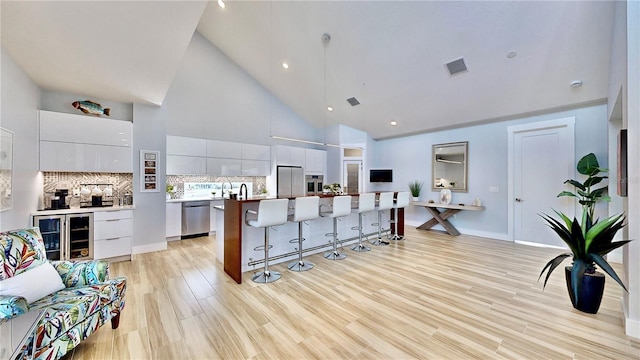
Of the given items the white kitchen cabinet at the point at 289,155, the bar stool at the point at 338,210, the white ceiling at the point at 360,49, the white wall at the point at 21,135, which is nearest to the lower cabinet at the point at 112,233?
the white wall at the point at 21,135

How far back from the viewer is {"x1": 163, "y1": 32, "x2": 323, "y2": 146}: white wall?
18.6ft

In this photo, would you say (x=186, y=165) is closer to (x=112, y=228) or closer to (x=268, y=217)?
(x=112, y=228)

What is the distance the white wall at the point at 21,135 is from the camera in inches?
105

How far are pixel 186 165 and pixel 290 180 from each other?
2.65 metres

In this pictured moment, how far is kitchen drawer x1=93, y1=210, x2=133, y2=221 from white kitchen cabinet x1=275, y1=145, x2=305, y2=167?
3.56m

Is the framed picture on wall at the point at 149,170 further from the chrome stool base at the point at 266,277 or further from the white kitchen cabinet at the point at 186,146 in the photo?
the chrome stool base at the point at 266,277

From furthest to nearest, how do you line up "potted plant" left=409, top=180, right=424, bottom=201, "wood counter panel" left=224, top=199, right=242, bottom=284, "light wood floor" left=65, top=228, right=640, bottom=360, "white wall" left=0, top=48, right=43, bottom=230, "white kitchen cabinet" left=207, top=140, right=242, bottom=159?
"potted plant" left=409, top=180, right=424, bottom=201
"white kitchen cabinet" left=207, top=140, right=242, bottom=159
"wood counter panel" left=224, top=199, right=242, bottom=284
"white wall" left=0, top=48, right=43, bottom=230
"light wood floor" left=65, top=228, right=640, bottom=360

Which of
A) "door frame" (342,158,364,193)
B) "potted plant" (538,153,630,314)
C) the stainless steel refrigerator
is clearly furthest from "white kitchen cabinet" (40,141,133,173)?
"potted plant" (538,153,630,314)

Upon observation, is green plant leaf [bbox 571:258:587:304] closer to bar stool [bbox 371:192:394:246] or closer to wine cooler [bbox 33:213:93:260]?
bar stool [bbox 371:192:394:246]

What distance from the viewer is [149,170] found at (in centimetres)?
443

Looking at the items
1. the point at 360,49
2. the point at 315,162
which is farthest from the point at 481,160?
the point at 315,162

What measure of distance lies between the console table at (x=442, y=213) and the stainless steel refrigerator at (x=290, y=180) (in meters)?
3.20

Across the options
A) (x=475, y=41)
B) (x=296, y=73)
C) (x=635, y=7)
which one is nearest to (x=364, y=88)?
(x=296, y=73)

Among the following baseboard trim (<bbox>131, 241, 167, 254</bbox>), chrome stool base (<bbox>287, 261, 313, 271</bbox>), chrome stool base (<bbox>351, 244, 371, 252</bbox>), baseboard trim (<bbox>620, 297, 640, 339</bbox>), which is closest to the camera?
baseboard trim (<bbox>620, 297, 640, 339</bbox>)
